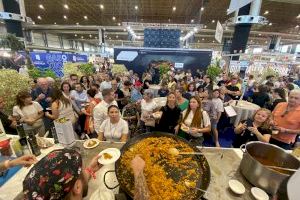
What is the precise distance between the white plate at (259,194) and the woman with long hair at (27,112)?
3.27 m

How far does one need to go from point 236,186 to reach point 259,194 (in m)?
0.16

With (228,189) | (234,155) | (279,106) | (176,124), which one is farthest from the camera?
(176,124)

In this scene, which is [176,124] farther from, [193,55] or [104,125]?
[193,55]

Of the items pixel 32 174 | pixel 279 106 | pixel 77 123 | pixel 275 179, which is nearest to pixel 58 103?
pixel 77 123

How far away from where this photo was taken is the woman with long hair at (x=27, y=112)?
2994 millimetres

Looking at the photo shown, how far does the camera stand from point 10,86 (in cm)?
384

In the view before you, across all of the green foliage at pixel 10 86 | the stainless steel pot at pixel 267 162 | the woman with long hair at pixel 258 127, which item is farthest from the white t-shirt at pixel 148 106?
the green foliage at pixel 10 86

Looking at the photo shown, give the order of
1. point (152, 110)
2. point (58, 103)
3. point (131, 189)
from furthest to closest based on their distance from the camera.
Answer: point (152, 110)
point (58, 103)
point (131, 189)

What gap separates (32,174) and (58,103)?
8.90 ft

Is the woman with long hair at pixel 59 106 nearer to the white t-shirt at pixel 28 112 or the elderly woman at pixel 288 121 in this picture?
the white t-shirt at pixel 28 112

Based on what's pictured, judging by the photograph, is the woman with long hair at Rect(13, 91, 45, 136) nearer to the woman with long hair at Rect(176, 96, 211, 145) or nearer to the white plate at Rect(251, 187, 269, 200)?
the woman with long hair at Rect(176, 96, 211, 145)

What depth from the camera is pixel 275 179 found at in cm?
121

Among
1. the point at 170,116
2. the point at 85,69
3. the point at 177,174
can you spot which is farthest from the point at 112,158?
the point at 85,69

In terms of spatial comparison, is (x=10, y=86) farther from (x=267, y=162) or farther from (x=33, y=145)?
(x=267, y=162)
